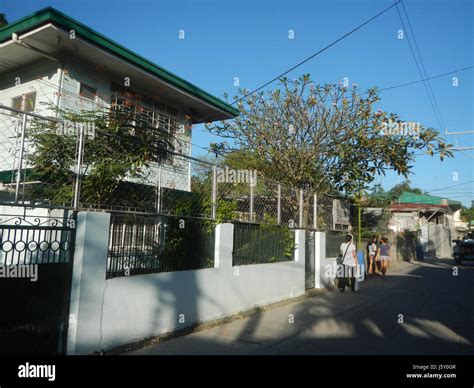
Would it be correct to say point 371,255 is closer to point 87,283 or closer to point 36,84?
point 36,84

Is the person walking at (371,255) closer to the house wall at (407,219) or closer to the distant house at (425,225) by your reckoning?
the distant house at (425,225)

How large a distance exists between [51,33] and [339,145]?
865 cm

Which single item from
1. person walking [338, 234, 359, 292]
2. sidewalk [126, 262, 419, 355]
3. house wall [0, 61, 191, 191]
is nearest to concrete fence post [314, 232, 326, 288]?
person walking [338, 234, 359, 292]

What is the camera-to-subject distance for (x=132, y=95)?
36.1 feet

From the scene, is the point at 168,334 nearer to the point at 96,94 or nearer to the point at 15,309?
the point at 15,309

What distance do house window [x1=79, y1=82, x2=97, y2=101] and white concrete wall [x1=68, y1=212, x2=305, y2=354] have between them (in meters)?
5.32

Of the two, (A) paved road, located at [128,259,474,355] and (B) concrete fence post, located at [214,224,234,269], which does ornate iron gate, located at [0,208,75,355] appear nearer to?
(A) paved road, located at [128,259,474,355]

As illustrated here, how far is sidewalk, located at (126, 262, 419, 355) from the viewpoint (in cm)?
558

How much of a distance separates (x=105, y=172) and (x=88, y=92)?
5.24 meters

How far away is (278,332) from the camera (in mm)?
6621

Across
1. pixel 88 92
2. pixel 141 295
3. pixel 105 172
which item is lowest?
pixel 141 295

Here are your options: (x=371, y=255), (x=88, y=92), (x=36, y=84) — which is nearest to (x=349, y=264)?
(x=371, y=255)

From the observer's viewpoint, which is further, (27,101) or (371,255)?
(371,255)
